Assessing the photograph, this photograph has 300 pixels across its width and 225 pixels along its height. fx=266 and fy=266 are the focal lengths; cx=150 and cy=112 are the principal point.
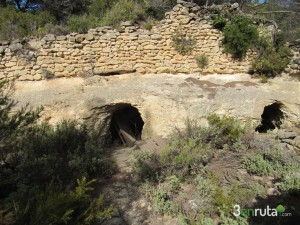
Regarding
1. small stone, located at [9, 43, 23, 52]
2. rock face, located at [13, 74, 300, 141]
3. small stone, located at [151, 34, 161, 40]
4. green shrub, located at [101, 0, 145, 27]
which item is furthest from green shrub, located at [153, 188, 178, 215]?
small stone, located at [9, 43, 23, 52]

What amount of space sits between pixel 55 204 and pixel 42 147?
2164 millimetres

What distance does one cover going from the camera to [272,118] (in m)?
7.46

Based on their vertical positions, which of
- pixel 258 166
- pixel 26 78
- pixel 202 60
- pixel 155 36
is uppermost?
pixel 155 36

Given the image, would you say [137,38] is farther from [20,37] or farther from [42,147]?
[42,147]

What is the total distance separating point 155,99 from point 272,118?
341cm

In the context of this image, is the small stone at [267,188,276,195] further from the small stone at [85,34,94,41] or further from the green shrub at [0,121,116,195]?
the small stone at [85,34,94,41]

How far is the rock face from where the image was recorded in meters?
6.52

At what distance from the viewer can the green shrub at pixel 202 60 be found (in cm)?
770

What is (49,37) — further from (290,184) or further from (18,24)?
(290,184)

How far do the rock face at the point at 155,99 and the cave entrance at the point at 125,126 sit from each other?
1.97ft

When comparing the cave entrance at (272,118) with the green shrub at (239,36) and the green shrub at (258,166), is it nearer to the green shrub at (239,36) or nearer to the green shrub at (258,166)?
the green shrub at (239,36)

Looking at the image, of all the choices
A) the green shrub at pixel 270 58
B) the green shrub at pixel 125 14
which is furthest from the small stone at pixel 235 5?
the green shrub at pixel 125 14

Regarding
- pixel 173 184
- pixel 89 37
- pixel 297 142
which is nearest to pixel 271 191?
pixel 173 184

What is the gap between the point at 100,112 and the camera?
263 inches
